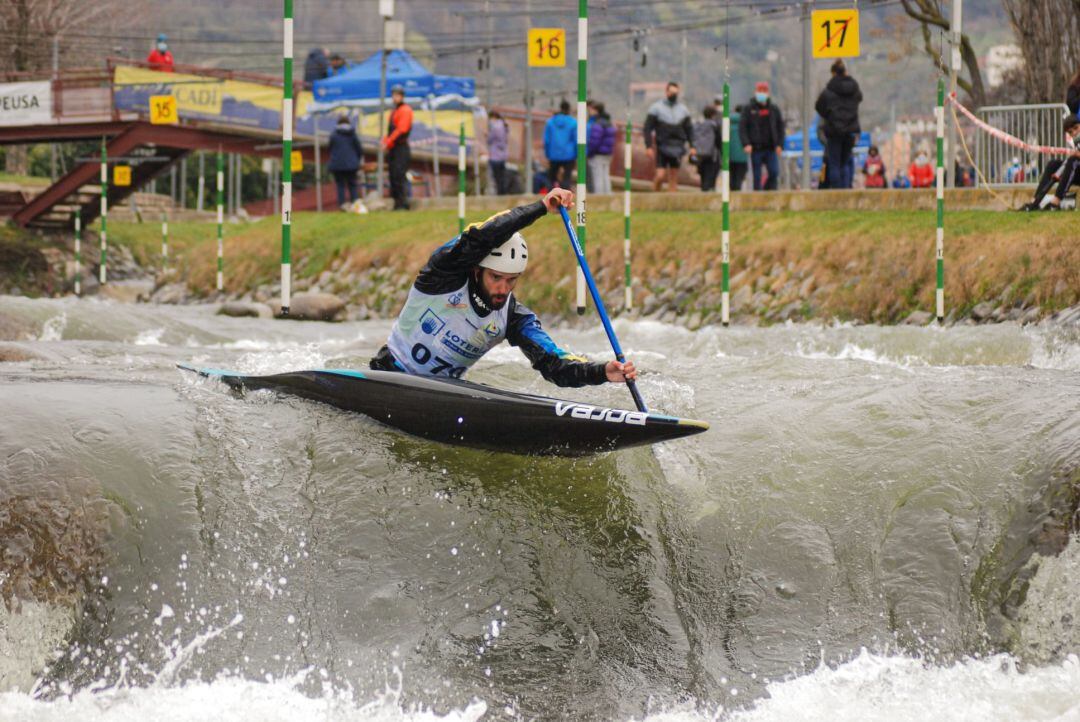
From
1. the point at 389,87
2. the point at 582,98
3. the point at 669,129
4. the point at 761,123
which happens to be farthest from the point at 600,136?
the point at 582,98

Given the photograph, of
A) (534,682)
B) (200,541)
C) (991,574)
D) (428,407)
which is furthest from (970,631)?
(200,541)

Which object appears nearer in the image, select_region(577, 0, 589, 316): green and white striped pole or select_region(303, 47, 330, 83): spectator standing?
select_region(577, 0, 589, 316): green and white striped pole

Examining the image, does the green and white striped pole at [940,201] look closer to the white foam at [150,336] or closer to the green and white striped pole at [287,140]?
the green and white striped pole at [287,140]

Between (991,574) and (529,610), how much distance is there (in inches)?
80.8

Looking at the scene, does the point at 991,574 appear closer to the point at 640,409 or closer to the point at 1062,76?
the point at 640,409

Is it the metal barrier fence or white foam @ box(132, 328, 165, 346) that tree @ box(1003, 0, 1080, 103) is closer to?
the metal barrier fence

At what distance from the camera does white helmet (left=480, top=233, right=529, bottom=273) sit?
281 inches

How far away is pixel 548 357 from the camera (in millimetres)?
7352

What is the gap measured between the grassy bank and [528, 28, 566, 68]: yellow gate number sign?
236 centimetres

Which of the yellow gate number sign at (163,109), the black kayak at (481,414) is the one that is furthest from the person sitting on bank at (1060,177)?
the yellow gate number sign at (163,109)

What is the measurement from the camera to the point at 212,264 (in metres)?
23.9

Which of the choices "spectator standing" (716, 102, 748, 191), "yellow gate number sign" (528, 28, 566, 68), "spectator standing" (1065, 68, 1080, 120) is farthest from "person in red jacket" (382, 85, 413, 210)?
"spectator standing" (1065, 68, 1080, 120)

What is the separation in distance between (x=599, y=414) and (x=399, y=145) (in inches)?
610

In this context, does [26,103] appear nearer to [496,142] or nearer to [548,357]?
[496,142]
